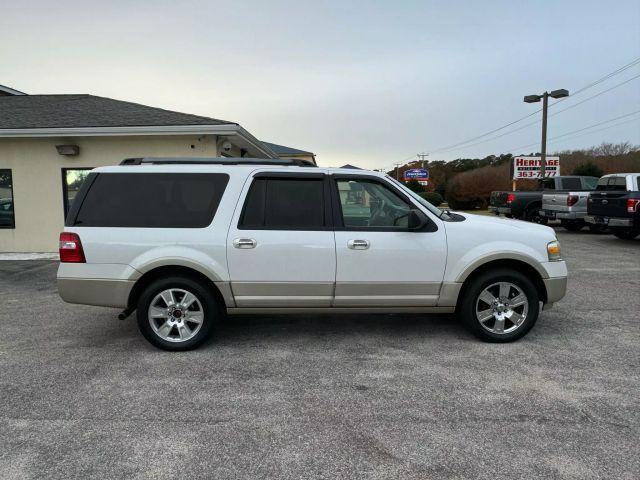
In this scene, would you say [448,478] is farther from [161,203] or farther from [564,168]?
[564,168]

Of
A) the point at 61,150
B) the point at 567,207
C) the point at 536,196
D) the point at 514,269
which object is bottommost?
the point at 514,269

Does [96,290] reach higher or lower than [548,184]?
lower

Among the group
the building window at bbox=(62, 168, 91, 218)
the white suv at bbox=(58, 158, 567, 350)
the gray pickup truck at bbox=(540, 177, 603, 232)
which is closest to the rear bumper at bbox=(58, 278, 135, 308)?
the white suv at bbox=(58, 158, 567, 350)

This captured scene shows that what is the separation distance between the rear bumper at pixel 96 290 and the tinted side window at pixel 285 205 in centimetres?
133

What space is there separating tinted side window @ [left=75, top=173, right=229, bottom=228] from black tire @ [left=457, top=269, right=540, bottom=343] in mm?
2737

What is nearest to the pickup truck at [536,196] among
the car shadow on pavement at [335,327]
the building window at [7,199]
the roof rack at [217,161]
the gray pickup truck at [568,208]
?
the gray pickup truck at [568,208]

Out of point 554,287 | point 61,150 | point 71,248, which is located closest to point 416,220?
point 554,287

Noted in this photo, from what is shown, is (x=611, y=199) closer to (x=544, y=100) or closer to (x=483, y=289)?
(x=483, y=289)

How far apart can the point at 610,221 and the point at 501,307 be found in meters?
9.99

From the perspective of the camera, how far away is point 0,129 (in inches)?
412

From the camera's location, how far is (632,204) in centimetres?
1216

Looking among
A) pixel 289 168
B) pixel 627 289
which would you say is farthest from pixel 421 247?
pixel 627 289

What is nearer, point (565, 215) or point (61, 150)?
point (61, 150)

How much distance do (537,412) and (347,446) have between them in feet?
4.87
